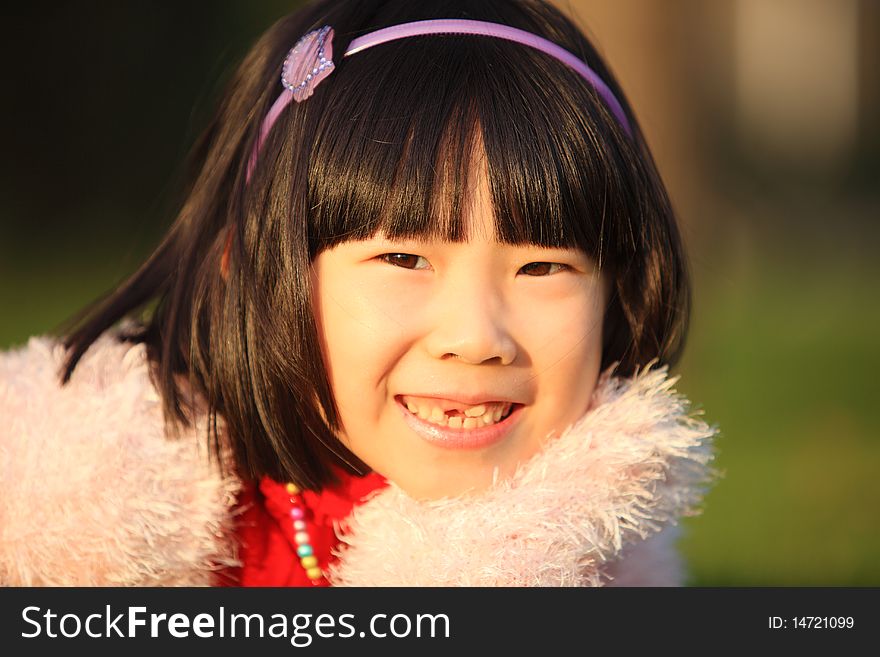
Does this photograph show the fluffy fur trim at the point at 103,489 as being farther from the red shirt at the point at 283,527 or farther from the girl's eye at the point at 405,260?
the girl's eye at the point at 405,260

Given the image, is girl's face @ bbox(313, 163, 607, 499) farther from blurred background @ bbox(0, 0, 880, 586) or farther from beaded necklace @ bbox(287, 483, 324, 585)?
blurred background @ bbox(0, 0, 880, 586)

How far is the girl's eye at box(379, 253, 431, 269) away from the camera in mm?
1291

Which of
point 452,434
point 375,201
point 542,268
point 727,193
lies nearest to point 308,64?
point 375,201

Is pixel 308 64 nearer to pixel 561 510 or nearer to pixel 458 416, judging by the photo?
pixel 458 416

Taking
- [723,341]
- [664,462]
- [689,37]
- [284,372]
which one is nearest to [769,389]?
[723,341]

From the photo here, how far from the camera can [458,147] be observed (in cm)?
127

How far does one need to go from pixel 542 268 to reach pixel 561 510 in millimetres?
308

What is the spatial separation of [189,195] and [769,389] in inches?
95.5

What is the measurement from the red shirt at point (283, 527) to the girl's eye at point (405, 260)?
33 cm

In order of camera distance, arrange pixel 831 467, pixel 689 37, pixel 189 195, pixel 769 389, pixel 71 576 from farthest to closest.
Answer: pixel 689 37
pixel 769 389
pixel 831 467
pixel 189 195
pixel 71 576

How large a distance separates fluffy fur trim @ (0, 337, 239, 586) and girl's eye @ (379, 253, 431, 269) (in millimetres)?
352

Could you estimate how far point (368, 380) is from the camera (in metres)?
1.31

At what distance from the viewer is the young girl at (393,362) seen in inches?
49.9
